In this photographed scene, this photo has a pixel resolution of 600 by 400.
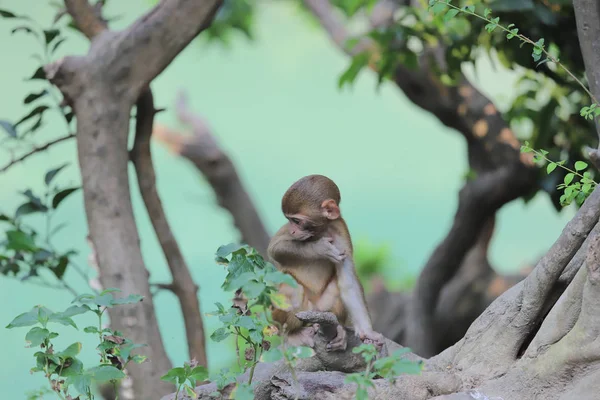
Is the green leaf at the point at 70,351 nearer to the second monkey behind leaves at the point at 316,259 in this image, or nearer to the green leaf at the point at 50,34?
the second monkey behind leaves at the point at 316,259

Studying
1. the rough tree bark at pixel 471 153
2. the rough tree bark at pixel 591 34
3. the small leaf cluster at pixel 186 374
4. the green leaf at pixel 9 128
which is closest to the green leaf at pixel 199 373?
the small leaf cluster at pixel 186 374

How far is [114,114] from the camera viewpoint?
4.89 metres

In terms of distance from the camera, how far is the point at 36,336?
2.89m

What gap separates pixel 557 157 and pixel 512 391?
331 centimetres

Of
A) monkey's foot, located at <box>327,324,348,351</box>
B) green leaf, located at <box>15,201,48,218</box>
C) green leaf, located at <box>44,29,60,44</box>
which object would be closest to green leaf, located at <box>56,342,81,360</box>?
monkey's foot, located at <box>327,324,348,351</box>

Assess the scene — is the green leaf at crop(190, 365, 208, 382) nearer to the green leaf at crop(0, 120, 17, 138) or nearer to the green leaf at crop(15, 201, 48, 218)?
the green leaf at crop(15, 201, 48, 218)

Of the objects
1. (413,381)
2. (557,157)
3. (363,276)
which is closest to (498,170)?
(557,157)

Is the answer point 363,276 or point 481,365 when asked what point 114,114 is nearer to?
point 481,365

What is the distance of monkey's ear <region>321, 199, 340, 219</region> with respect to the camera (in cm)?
390

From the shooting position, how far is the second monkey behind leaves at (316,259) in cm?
387

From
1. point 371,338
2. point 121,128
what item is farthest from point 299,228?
point 121,128

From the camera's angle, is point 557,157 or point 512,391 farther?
point 557,157

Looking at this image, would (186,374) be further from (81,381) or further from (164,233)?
(164,233)

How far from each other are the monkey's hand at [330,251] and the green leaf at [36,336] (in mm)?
1440
